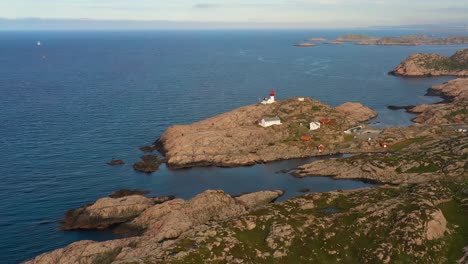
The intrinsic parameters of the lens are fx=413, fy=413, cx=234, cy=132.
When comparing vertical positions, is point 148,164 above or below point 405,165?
below

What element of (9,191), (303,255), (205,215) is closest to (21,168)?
(9,191)

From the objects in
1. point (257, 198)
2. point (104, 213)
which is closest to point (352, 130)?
point (257, 198)

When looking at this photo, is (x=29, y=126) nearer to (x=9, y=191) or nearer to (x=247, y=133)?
(x=9, y=191)

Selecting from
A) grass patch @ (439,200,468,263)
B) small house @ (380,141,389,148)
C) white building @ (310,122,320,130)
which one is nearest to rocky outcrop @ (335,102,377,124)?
white building @ (310,122,320,130)

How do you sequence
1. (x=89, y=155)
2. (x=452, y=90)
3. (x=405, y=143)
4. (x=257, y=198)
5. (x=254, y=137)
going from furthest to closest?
(x=452, y=90) → (x=254, y=137) → (x=89, y=155) → (x=405, y=143) → (x=257, y=198)

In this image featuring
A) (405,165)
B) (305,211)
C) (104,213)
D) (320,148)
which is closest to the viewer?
(305,211)

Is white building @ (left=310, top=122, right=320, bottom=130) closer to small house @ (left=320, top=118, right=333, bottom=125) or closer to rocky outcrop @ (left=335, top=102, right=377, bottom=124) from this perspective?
small house @ (left=320, top=118, right=333, bottom=125)

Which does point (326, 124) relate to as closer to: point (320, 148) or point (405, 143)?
point (320, 148)
